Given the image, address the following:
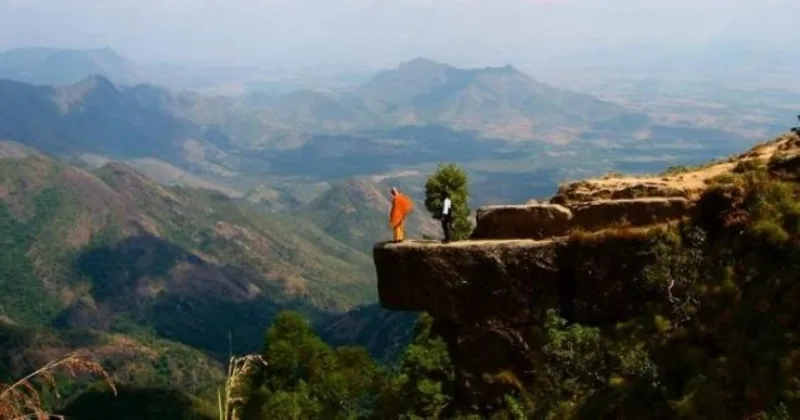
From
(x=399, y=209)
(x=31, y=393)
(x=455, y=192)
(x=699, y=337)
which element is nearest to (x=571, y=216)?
(x=399, y=209)

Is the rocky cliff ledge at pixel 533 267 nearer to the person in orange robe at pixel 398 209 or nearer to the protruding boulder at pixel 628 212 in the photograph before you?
the protruding boulder at pixel 628 212

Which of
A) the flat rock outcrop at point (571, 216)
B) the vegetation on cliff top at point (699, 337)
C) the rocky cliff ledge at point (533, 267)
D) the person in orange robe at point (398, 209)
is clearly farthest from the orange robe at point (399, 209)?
the vegetation on cliff top at point (699, 337)

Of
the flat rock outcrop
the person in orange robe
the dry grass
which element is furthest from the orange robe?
the dry grass

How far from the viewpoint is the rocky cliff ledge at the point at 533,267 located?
25156mm

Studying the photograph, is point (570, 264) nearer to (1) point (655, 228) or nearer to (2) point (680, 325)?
(1) point (655, 228)

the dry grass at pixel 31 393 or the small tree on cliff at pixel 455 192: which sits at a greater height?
the dry grass at pixel 31 393

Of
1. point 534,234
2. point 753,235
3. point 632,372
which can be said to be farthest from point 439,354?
point 753,235

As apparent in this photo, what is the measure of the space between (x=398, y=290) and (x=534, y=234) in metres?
5.84

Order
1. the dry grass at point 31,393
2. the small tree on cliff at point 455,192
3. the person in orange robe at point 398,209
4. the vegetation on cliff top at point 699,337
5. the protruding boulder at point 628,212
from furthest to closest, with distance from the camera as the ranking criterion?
the small tree on cliff at point 455,192 < the person in orange robe at point 398,209 < the protruding boulder at point 628,212 < the vegetation on cliff top at point 699,337 < the dry grass at point 31,393

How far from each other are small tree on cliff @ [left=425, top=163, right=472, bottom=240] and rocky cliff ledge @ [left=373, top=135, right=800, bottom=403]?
11.1m

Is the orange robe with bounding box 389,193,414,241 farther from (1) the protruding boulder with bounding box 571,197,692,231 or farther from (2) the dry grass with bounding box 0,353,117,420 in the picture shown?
(2) the dry grass with bounding box 0,353,117,420

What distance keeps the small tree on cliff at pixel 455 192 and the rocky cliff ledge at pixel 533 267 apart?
11.1 m

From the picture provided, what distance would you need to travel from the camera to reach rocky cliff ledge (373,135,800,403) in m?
25.2

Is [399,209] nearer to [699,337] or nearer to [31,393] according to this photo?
[699,337]
